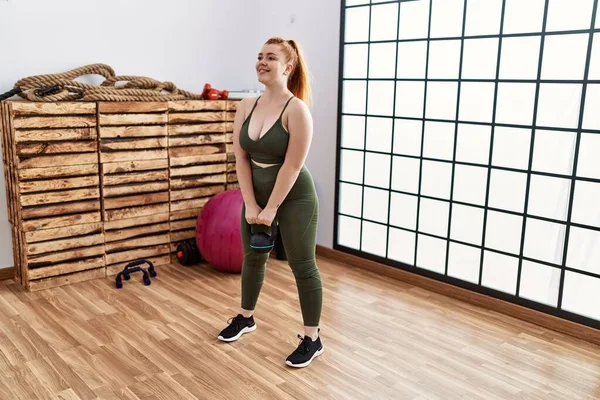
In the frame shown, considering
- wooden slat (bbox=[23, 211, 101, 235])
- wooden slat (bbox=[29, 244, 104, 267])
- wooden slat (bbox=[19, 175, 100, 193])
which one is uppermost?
wooden slat (bbox=[19, 175, 100, 193])

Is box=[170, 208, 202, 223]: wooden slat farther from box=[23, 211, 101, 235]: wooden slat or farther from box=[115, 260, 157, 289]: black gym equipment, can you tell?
box=[23, 211, 101, 235]: wooden slat

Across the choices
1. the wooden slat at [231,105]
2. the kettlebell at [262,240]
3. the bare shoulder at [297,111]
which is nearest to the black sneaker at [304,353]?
the kettlebell at [262,240]

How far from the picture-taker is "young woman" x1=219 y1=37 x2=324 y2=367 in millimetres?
2340

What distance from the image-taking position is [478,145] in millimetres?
3205

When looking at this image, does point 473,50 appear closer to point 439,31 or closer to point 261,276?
point 439,31

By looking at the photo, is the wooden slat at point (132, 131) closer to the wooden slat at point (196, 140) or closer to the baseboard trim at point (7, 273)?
the wooden slat at point (196, 140)

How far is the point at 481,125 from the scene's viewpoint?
10.4 feet

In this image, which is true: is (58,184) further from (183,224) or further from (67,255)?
(183,224)

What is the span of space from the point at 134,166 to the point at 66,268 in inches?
28.6

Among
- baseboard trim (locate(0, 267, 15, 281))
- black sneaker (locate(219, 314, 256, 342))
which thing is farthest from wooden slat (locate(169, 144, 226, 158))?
black sneaker (locate(219, 314, 256, 342))

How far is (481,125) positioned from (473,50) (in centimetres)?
41

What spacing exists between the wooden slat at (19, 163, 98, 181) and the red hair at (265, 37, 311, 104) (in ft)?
5.11

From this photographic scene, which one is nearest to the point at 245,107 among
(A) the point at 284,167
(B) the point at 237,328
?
(A) the point at 284,167

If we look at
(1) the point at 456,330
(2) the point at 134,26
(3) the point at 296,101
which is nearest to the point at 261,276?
(3) the point at 296,101
